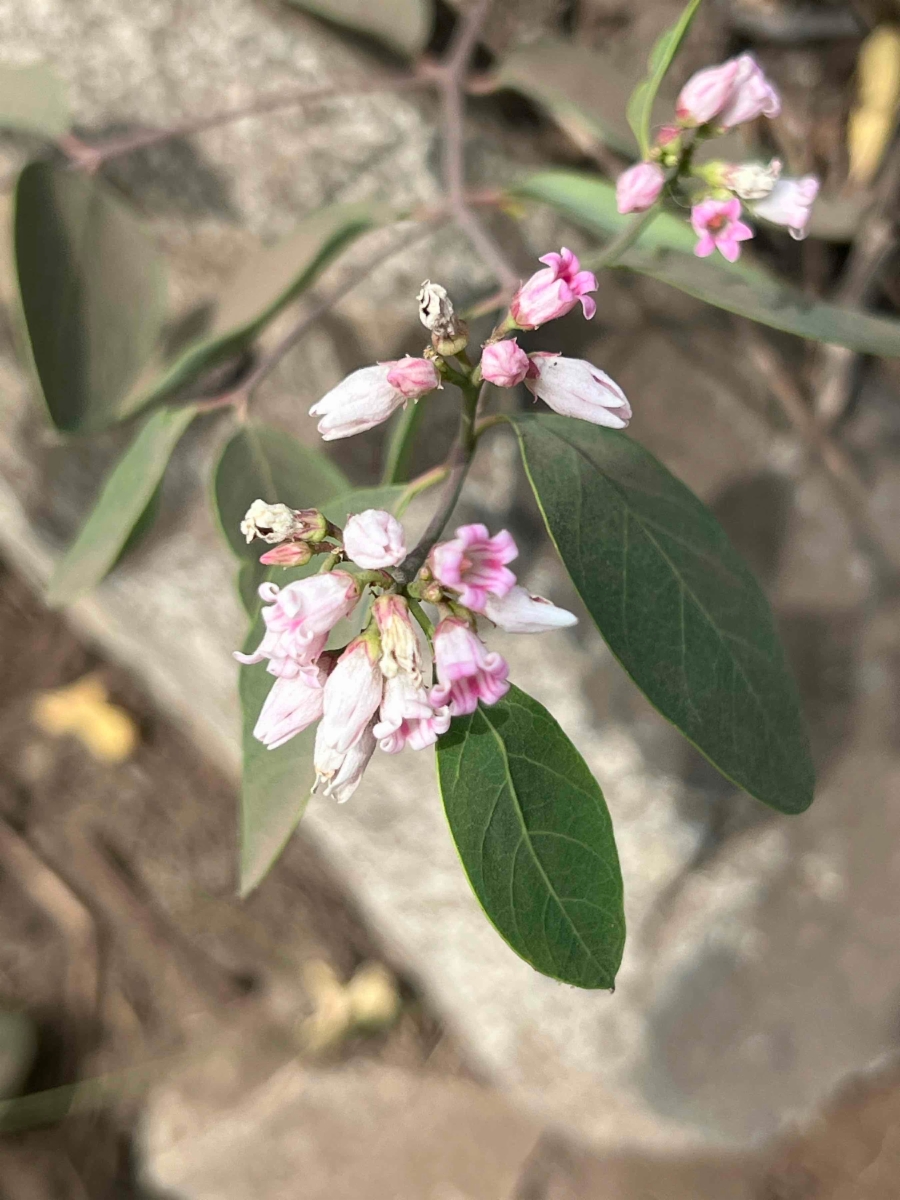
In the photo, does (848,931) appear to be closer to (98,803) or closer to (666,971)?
(666,971)

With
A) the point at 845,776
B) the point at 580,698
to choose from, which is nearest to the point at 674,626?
the point at 580,698

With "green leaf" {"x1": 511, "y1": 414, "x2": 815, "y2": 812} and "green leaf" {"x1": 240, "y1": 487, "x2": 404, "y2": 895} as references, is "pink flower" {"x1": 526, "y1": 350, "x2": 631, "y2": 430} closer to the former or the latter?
"green leaf" {"x1": 511, "y1": 414, "x2": 815, "y2": 812}

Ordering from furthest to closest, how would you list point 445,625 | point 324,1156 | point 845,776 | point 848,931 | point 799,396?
point 324,1156, point 848,931, point 845,776, point 799,396, point 445,625

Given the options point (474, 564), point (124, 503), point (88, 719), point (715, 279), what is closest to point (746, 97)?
point (715, 279)

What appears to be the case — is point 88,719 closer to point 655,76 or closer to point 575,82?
point 575,82

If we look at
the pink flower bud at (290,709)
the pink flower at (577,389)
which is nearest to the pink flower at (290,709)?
the pink flower bud at (290,709)

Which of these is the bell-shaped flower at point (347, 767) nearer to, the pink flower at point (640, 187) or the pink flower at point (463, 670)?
the pink flower at point (463, 670)
